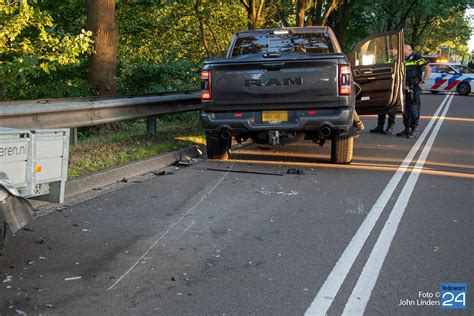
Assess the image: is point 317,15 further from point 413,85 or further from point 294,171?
point 294,171

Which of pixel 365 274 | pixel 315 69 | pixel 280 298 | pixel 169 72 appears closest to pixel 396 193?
pixel 315 69

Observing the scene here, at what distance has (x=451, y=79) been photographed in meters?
35.6

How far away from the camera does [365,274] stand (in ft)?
14.3

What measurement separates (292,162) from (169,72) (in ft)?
24.4

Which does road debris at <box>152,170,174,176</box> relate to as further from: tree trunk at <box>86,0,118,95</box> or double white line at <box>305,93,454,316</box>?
tree trunk at <box>86,0,118,95</box>

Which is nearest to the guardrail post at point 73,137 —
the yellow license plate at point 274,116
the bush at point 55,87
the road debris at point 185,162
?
the road debris at point 185,162

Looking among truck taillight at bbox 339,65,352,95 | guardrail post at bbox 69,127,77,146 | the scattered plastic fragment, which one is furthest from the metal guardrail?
truck taillight at bbox 339,65,352,95

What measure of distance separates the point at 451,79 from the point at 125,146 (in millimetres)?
30194

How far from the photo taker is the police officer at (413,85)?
12.9m

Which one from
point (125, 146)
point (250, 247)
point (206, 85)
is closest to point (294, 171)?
point (206, 85)

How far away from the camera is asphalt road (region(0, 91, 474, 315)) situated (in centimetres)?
388

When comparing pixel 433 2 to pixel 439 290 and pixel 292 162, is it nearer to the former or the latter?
pixel 292 162

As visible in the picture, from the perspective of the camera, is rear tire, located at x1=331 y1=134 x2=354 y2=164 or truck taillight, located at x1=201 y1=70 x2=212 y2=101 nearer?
truck taillight, located at x1=201 y1=70 x2=212 y2=101

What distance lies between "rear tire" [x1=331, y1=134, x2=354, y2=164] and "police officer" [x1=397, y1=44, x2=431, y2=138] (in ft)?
14.5
